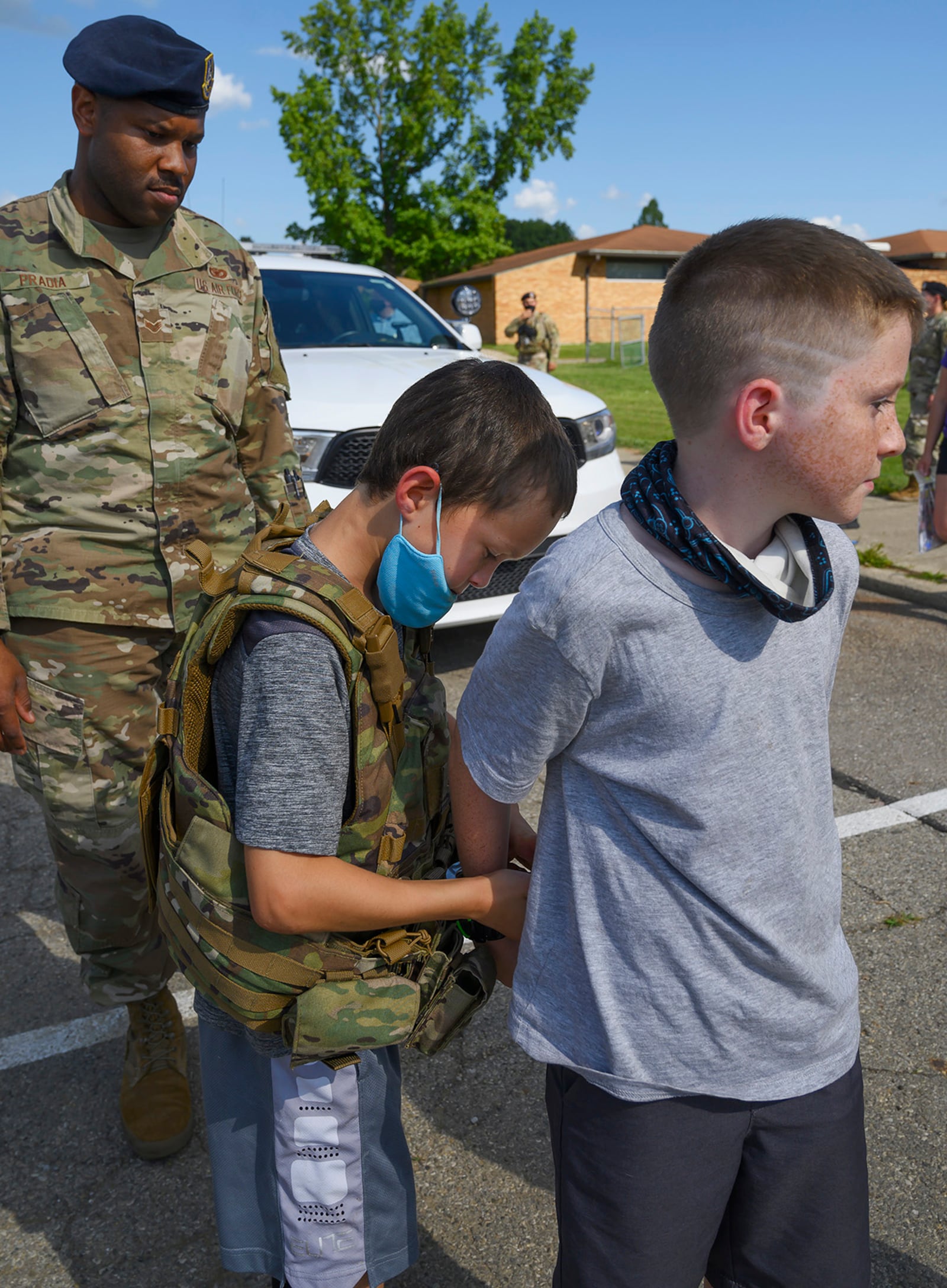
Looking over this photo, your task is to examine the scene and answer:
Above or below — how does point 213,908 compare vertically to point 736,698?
below

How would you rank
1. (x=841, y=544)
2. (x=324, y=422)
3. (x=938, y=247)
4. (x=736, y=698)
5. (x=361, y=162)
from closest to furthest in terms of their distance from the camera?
(x=736, y=698) → (x=841, y=544) → (x=324, y=422) → (x=361, y=162) → (x=938, y=247)

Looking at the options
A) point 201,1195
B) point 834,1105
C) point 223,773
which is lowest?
point 201,1195

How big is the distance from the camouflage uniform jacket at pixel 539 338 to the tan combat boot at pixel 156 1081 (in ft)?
59.6

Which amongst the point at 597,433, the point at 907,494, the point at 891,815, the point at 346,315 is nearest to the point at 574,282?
the point at 907,494

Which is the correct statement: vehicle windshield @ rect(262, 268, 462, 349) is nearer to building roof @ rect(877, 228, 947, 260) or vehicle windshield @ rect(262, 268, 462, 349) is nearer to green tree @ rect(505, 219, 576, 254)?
building roof @ rect(877, 228, 947, 260)

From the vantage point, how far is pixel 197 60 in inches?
93.4

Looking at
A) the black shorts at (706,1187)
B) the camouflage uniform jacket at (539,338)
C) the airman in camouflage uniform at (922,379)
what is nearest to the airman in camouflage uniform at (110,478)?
the black shorts at (706,1187)

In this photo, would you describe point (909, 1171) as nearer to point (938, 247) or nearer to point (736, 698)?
point (736, 698)

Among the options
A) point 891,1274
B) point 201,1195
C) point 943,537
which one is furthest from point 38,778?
point 943,537

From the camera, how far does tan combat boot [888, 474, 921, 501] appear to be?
31.0 feet

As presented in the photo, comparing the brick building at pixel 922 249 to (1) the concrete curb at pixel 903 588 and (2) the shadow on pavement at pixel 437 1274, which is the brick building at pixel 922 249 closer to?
(1) the concrete curb at pixel 903 588

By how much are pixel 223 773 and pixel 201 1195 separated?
133 cm

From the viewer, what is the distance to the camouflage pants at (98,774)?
94.0 inches

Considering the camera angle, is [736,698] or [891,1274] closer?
[736,698]
